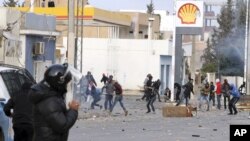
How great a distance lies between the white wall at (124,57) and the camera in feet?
219

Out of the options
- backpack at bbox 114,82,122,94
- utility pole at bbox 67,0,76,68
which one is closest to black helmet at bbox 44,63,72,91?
utility pole at bbox 67,0,76,68

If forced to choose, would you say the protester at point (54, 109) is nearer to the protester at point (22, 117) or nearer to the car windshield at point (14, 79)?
the protester at point (22, 117)

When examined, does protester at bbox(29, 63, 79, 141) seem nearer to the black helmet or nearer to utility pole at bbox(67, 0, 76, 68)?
the black helmet

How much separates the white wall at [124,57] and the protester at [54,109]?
58522 millimetres

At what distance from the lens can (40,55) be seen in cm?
3712

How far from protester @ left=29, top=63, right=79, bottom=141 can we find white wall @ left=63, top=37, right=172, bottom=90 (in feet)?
192

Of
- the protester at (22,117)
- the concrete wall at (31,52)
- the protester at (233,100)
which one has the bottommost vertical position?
the protester at (233,100)

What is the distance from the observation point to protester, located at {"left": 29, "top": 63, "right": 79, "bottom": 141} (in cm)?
787

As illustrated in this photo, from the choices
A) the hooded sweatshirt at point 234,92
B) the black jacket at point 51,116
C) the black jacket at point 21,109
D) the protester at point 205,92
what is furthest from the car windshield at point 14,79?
the protester at point 205,92

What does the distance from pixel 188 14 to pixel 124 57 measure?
14779mm

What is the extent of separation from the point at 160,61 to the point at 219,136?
4535 centimetres

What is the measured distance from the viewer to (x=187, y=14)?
2117 inches

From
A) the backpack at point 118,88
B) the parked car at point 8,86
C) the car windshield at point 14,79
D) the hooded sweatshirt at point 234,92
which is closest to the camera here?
the parked car at point 8,86

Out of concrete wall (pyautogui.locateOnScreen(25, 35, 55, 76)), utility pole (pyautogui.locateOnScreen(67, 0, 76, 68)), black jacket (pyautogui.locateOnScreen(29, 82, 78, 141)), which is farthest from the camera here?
A: concrete wall (pyautogui.locateOnScreen(25, 35, 55, 76))
